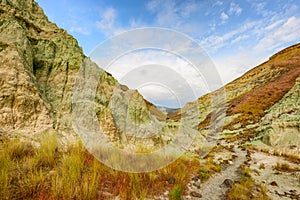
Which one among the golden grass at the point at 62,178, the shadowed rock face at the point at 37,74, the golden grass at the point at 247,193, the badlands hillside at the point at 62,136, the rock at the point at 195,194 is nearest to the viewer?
the golden grass at the point at 62,178

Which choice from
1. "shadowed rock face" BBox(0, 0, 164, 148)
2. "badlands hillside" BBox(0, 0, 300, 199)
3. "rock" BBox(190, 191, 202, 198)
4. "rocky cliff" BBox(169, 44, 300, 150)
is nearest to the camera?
"badlands hillside" BBox(0, 0, 300, 199)

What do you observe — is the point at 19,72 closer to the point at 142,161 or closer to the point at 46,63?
the point at 46,63

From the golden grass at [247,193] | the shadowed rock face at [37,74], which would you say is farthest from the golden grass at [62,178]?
the golden grass at [247,193]

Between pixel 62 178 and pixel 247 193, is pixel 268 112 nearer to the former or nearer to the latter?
pixel 247 193

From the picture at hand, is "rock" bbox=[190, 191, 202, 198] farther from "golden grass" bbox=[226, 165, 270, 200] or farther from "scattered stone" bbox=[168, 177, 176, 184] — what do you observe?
"golden grass" bbox=[226, 165, 270, 200]

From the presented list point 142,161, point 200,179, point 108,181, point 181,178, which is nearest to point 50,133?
point 108,181

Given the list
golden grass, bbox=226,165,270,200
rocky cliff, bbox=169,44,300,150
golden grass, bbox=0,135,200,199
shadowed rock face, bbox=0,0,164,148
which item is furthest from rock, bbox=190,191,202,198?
rocky cliff, bbox=169,44,300,150

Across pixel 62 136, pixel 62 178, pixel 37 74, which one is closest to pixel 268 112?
pixel 62 136

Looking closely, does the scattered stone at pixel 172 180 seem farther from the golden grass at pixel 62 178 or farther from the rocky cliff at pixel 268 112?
the rocky cliff at pixel 268 112

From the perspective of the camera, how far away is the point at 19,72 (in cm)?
542

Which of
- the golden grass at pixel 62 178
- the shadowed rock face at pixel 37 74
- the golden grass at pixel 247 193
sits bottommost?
the golden grass at pixel 247 193

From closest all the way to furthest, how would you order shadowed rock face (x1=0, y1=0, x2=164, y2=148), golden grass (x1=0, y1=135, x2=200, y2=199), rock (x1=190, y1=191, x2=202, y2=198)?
golden grass (x1=0, y1=135, x2=200, y2=199)
rock (x1=190, y1=191, x2=202, y2=198)
shadowed rock face (x1=0, y1=0, x2=164, y2=148)

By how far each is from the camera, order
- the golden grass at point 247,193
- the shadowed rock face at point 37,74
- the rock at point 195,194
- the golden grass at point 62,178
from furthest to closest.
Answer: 1. the shadowed rock face at point 37,74
2. the golden grass at point 247,193
3. the rock at point 195,194
4. the golden grass at point 62,178

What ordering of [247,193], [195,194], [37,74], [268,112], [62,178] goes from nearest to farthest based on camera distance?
[62,178]
[195,194]
[247,193]
[37,74]
[268,112]
